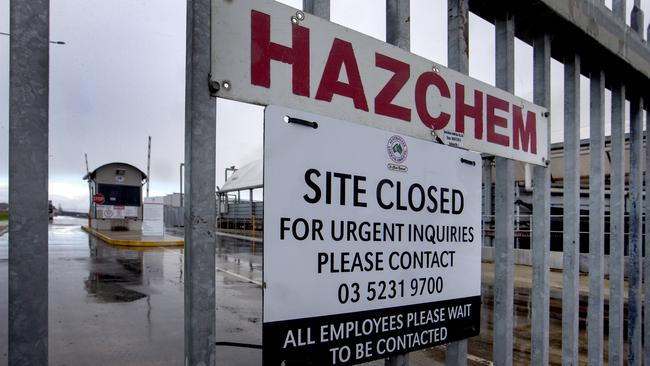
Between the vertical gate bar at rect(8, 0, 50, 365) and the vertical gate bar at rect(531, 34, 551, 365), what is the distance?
2.32m

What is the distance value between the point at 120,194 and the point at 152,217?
338 cm

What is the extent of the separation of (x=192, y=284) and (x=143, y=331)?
17.8 feet

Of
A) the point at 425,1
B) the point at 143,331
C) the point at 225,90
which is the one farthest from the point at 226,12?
the point at 143,331

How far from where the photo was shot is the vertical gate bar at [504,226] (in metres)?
2.26

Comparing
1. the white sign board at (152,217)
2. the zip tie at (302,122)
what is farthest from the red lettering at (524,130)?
the white sign board at (152,217)

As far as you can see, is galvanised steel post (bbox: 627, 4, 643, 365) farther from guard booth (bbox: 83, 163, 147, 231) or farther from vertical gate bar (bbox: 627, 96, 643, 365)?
guard booth (bbox: 83, 163, 147, 231)

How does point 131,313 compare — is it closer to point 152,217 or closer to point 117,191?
point 152,217

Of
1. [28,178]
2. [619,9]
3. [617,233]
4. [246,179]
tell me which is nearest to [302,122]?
[28,178]

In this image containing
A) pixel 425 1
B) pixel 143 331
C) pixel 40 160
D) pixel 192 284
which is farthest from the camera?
pixel 143 331

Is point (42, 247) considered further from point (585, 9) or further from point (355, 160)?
point (585, 9)

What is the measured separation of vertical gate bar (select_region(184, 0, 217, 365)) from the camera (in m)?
1.28

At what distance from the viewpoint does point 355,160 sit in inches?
65.4

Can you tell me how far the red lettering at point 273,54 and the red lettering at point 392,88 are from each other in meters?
0.35

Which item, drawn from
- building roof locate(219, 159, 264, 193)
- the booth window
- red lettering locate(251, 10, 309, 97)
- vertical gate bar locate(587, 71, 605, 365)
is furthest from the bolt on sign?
the booth window
